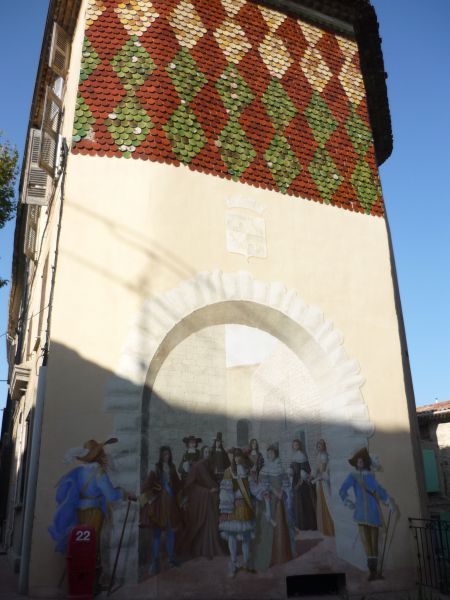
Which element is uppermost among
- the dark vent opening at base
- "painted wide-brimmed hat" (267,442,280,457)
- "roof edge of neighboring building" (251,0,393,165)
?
"roof edge of neighboring building" (251,0,393,165)

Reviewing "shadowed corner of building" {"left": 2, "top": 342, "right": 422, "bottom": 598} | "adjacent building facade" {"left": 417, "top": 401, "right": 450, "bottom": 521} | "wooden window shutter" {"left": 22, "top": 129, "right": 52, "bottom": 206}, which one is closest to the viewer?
"shadowed corner of building" {"left": 2, "top": 342, "right": 422, "bottom": 598}

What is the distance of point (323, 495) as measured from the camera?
755 cm

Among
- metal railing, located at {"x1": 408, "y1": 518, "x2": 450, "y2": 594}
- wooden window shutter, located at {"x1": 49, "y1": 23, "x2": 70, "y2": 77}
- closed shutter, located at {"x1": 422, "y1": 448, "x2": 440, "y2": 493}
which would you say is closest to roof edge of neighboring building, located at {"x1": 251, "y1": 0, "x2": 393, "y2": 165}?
wooden window shutter, located at {"x1": 49, "y1": 23, "x2": 70, "y2": 77}

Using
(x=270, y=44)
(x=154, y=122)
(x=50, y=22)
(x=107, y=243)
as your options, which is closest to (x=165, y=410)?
(x=107, y=243)

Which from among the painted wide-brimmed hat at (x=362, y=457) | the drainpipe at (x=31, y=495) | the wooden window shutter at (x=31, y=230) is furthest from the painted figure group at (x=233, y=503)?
the wooden window shutter at (x=31, y=230)

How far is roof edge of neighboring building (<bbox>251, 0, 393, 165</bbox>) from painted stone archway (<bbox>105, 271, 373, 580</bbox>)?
5.86 meters

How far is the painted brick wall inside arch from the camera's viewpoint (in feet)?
26.5

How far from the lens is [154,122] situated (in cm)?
807

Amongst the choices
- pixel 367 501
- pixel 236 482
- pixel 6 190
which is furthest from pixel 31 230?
pixel 367 501

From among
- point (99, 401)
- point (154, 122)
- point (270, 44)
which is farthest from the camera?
point (270, 44)

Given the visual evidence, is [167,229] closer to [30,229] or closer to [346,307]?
[346,307]

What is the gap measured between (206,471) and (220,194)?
12.9 ft

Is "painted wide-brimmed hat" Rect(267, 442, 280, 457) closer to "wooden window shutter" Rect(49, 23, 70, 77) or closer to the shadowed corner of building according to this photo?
the shadowed corner of building

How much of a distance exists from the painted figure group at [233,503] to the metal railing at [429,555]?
1311 millimetres
